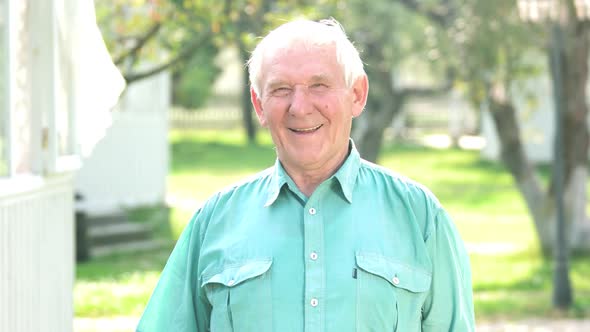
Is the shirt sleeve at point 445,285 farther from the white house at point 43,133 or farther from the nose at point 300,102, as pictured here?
the white house at point 43,133

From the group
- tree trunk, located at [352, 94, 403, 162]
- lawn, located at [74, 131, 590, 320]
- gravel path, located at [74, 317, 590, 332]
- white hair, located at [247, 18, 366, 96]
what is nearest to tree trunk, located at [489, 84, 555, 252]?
lawn, located at [74, 131, 590, 320]

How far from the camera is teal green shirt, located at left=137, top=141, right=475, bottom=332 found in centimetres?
291

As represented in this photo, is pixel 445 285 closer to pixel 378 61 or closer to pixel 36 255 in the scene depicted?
pixel 36 255

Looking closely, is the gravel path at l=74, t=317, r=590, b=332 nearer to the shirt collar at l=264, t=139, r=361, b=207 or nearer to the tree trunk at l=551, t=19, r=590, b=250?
the tree trunk at l=551, t=19, r=590, b=250

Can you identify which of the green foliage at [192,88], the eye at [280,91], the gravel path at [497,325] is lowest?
the gravel path at [497,325]

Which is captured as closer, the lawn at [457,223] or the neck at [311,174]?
the neck at [311,174]

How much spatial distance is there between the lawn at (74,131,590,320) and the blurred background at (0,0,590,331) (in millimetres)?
54

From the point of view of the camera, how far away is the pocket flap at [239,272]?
292 cm

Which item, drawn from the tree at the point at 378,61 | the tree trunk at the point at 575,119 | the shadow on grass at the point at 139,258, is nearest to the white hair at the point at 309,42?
the shadow on grass at the point at 139,258

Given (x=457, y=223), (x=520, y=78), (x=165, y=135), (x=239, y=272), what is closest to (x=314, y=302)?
(x=239, y=272)

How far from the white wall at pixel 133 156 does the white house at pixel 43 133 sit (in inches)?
424

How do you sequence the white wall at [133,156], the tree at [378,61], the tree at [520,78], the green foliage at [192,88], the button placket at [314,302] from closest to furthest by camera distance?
the button placket at [314,302], the tree at [520,78], the tree at [378,61], the white wall at [133,156], the green foliage at [192,88]

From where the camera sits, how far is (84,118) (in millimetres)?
5676

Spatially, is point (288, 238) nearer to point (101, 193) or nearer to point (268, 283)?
point (268, 283)
